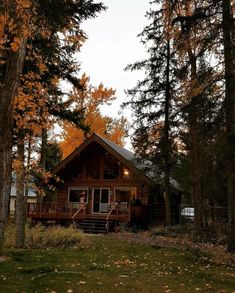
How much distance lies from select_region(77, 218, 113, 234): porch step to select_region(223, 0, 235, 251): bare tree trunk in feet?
37.9

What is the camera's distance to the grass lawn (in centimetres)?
692

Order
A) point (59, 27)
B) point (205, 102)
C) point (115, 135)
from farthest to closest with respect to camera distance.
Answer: point (115, 135)
point (205, 102)
point (59, 27)

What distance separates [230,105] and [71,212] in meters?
15.4

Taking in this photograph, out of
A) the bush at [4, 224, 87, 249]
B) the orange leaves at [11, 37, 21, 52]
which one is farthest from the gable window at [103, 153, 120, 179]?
the orange leaves at [11, 37, 21, 52]

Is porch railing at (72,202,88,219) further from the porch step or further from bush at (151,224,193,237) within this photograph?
bush at (151,224,193,237)

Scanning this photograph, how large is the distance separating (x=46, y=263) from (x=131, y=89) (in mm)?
15873

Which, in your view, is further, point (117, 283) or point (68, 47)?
point (68, 47)

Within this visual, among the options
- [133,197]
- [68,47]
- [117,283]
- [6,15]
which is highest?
[68,47]

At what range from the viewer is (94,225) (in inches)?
950

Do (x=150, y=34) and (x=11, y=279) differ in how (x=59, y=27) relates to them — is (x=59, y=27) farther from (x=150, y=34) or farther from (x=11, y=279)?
(x=150, y=34)

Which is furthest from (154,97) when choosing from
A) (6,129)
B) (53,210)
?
(6,129)

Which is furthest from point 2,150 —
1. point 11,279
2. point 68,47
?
point 68,47

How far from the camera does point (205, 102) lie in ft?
44.7

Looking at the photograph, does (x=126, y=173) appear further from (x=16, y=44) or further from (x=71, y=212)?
(x=16, y=44)
